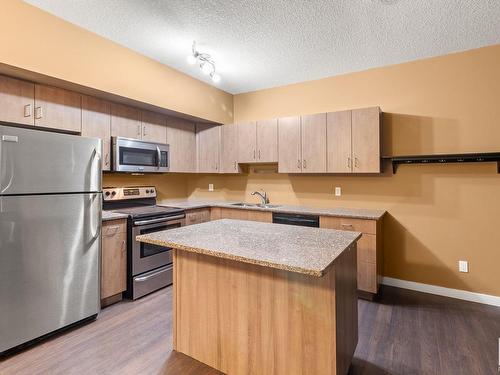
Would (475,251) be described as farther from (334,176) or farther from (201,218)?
(201,218)

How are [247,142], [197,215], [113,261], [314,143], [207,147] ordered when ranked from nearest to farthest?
1. [113,261]
2. [314,143]
3. [197,215]
4. [247,142]
5. [207,147]

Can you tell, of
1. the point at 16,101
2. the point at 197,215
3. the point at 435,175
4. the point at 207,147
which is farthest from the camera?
the point at 207,147

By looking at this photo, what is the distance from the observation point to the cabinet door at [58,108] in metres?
2.47

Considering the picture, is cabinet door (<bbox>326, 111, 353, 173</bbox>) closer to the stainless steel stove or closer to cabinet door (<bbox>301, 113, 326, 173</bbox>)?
cabinet door (<bbox>301, 113, 326, 173</bbox>)

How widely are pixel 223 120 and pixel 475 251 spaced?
357 cm

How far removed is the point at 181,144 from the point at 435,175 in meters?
3.24

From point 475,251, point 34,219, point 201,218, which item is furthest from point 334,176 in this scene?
point 34,219

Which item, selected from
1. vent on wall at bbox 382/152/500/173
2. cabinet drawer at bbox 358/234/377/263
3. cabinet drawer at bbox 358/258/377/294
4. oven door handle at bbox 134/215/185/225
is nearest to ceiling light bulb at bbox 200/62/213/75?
oven door handle at bbox 134/215/185/225

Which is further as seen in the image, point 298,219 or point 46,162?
point 298,219

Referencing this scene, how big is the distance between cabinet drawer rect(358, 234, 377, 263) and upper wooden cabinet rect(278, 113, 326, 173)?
97 centimetres

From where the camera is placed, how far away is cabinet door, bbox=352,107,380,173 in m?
3.06

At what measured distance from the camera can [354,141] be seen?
3.19 metres

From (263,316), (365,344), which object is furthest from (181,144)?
(365,344)

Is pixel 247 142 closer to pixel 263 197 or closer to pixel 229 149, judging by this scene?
pixel 229 149
